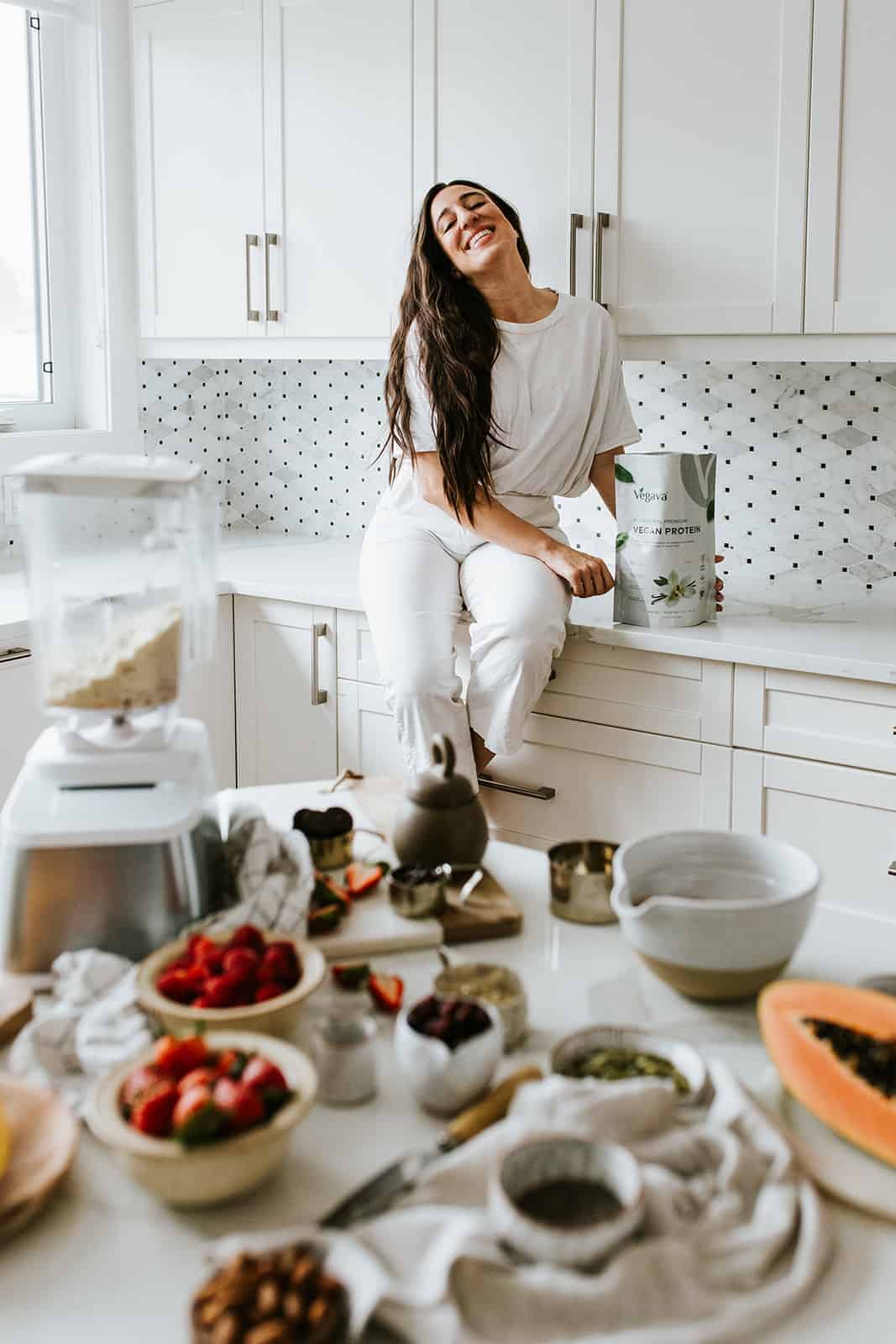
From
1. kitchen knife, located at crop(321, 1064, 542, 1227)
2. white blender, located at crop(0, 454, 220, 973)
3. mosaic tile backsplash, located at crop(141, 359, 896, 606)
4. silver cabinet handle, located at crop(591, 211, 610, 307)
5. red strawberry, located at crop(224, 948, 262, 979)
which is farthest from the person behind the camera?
mosaic tile backsplash, located at crop(141, 359, 896, 606)

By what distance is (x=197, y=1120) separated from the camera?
947 millimetres

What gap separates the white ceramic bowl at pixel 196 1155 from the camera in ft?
3.07

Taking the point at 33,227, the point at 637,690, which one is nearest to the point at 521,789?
the point at 637,690

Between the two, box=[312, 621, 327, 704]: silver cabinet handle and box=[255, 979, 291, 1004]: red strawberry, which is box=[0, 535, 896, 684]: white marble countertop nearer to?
box=[312, 621, 327, 704]: silver cabinet handle

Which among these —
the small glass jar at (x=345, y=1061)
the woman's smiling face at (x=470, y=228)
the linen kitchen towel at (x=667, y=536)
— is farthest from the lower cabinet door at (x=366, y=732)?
the small glass jar at (x=345, y=1061)

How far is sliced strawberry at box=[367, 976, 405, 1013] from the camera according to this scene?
1266 mm

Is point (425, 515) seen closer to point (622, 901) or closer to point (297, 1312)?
point (622, 901)

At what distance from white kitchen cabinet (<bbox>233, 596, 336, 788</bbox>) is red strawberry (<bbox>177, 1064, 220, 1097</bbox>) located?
2.01m

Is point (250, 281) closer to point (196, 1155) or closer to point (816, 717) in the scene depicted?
point (816, 717)

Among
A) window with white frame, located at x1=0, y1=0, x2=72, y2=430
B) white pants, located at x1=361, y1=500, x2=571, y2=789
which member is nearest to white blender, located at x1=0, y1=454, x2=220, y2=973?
white pants, located at x1=361, y1=500, x2=571, y2=789

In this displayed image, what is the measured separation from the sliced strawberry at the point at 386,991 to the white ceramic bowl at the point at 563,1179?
330 millimetres

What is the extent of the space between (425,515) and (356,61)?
3.52 ft

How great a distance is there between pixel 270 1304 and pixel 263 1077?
0.22 meters

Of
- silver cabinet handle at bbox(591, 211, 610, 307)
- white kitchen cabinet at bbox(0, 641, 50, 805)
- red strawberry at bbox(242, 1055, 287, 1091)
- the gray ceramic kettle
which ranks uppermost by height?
silver cabinet handle at bbox(591, 211, 610, 307)
